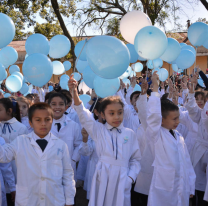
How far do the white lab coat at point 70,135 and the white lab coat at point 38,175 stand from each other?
3.26 ft

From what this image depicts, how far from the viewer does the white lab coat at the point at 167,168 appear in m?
2.54

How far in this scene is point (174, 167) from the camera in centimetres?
257

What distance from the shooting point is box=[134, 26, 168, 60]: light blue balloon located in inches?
125

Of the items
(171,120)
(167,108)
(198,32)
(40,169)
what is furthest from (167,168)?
(198,32)

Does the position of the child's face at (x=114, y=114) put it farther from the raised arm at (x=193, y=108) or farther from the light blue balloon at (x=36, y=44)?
the light blue balloon at (x=36, y=44)

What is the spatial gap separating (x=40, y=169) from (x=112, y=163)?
0.71 meters

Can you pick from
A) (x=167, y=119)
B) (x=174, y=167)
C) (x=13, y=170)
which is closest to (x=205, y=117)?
(x=167, y=119)

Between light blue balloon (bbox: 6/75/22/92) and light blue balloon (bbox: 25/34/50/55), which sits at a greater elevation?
light blue balloon (bbox: 25/34/50/55)

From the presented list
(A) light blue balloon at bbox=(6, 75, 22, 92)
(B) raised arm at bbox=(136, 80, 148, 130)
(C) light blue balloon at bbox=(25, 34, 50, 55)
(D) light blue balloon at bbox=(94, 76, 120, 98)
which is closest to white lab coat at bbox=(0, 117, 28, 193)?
(D) light blue balloon at bbox=(94, 76, 120, 98)

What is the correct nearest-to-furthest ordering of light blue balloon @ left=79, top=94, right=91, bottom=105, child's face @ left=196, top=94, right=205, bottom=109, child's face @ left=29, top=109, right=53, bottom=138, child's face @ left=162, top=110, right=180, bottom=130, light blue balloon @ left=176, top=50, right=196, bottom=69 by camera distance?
child's face @ left=29, top=109, right=53, bottom=138 < child's face @ left=162, top=110, right=180, bottom=130 < child's face @ left=196, top=94, right=205, bottom=109 < light blue balloon @ left=79, top=94, right=91, bottom=105 < light blue balloon @ left=176, top=50, right=196, bottom=69

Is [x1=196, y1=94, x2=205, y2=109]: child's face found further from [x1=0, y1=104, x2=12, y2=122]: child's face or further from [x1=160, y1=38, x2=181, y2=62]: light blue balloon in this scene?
[x1=0, y1=104, x2=12, y2=122]: child's face

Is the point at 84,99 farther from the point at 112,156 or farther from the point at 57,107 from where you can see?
the point at 112,156

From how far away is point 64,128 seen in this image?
3336 millimetres

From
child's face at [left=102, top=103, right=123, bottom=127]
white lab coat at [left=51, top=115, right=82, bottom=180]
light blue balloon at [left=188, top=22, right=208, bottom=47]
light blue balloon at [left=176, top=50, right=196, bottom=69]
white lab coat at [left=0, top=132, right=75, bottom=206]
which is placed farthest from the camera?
light blue balloon at [left=176, top=50, right=196, bottom=69]
